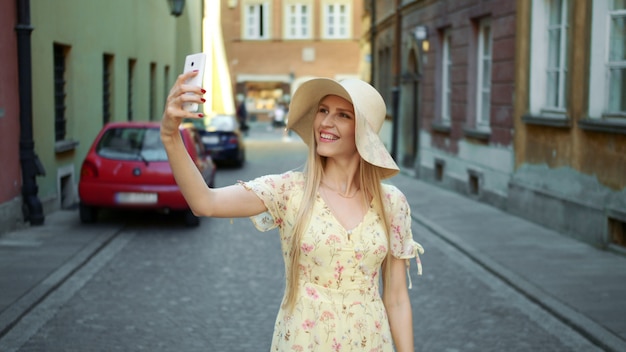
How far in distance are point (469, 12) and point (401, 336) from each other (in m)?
15.1

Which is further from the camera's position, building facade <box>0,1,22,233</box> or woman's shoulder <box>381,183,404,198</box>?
building facade <box>0,1,22,233</box>

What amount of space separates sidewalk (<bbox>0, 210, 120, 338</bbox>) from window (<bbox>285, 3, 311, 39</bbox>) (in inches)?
1814

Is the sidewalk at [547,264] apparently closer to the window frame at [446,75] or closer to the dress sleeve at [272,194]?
the dress sleeve at [272,194]

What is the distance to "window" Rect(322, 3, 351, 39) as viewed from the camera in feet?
194

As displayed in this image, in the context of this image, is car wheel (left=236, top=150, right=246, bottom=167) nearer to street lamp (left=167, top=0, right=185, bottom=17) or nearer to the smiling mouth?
street lamp (left=167, top=0, right=185, bottom=17)

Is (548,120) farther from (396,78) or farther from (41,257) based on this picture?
(396,78)

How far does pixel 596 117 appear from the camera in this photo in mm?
12062

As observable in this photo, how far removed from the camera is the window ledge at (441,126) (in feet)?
66.0

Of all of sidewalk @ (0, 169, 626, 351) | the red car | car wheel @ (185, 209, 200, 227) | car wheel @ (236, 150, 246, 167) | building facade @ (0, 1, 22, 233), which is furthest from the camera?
car wheel @ (236, 150, 246, 167)

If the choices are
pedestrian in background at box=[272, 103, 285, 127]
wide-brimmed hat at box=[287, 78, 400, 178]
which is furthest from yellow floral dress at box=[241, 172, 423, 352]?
pedestrian in background at box=[272, 103, 285, 127]

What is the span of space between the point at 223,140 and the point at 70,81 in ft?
32.6

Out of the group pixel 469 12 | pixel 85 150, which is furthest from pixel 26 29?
pixel 469 12

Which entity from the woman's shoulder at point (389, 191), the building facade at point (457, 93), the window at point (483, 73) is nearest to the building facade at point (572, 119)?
the building facade at point (457, 93)

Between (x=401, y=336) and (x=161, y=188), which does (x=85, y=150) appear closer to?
(x=161, y=188)
